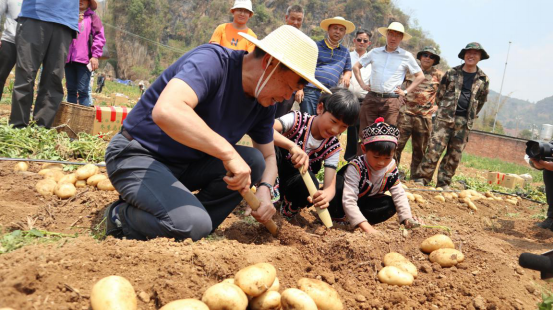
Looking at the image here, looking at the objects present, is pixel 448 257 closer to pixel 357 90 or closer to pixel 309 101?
pixel 309 101

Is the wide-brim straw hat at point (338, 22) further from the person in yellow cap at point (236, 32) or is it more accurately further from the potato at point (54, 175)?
the potato at point (54, 175)

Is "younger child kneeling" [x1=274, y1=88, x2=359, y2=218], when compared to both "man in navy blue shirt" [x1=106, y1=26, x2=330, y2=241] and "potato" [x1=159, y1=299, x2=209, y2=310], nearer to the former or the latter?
"man in navy blue shirt" [x1=106, y1=26, x2=330, y2=241]

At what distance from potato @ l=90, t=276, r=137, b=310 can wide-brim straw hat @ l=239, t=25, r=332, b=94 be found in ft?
4.04

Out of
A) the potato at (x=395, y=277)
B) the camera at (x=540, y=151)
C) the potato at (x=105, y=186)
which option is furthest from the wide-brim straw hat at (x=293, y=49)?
the camera at (x=540, y=151)

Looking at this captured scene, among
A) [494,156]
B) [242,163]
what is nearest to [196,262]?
[242,163]

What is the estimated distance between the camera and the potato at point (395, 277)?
1981 millimetres

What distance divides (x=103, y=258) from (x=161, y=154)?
765 mm

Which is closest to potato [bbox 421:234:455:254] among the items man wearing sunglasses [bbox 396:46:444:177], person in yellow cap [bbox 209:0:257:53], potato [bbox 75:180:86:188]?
potato [bbox 75:180:86:188]

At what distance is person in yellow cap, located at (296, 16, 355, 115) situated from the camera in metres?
4.76

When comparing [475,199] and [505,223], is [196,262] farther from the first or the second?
[475,199]

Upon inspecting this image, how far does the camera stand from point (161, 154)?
232 centimetres

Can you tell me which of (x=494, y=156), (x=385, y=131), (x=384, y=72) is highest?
(x=384, y=72)

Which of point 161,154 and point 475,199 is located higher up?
point 161,154

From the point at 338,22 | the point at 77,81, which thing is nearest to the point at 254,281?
the point at 338,22
